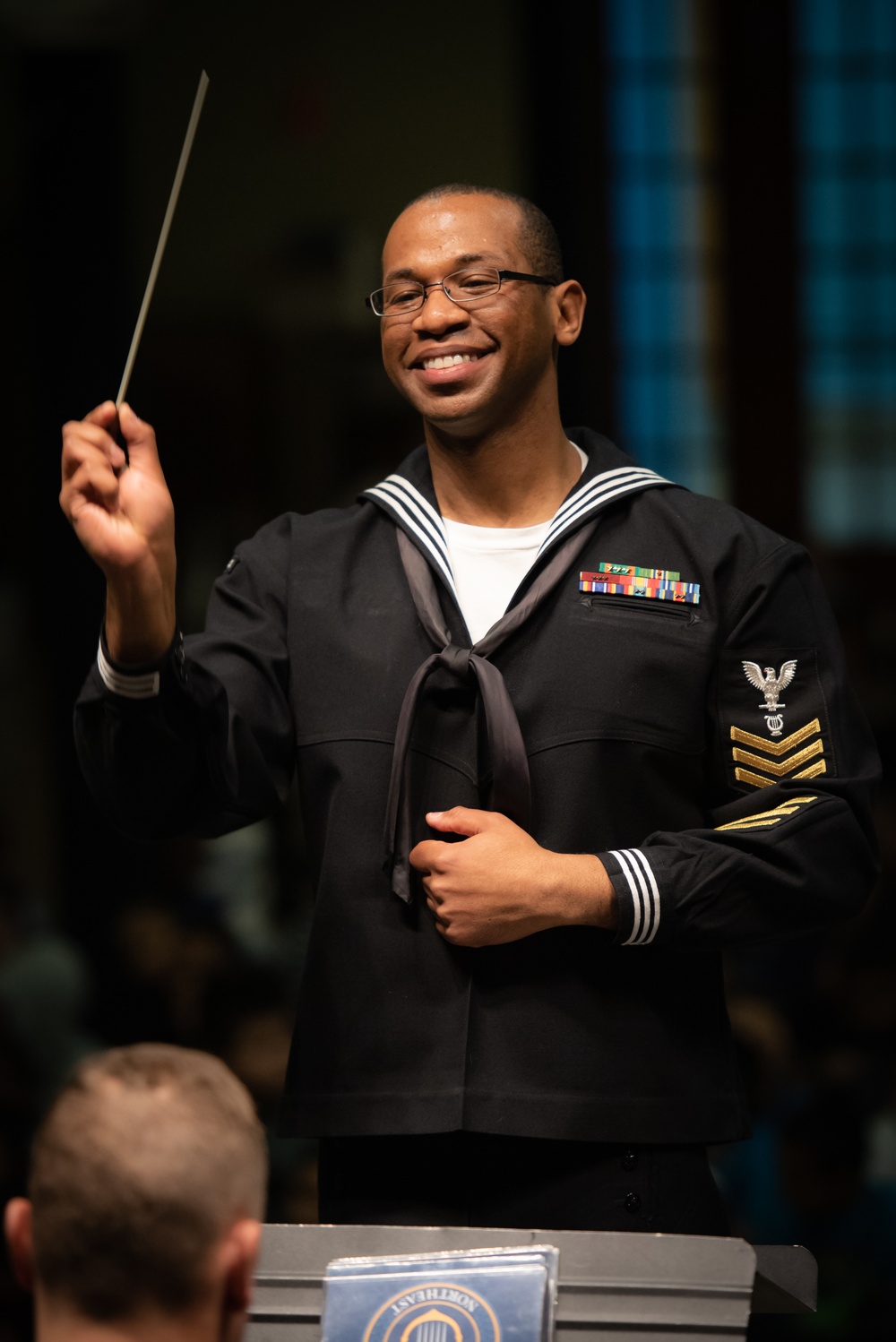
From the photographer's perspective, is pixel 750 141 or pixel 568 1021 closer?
pixel 568 1021

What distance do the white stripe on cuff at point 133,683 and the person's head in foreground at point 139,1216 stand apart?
55 cm

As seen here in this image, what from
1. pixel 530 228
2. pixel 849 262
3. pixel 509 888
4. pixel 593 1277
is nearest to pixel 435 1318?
pixel 593 1277

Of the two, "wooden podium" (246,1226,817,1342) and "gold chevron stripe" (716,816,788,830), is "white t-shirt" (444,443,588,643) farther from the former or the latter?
"wooden podium" (246,1226,817,1342)

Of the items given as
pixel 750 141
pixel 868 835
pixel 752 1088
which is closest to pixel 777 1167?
pixel 752 1088

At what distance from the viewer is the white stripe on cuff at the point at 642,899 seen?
1892mm

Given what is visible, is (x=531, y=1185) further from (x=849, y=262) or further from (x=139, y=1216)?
(x=849, y=262)

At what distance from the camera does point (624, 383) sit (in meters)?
5.85

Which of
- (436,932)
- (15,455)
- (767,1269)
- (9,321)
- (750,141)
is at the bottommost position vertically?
(767,1269)

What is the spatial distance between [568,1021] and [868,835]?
0.38m

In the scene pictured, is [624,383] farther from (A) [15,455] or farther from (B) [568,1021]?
(B) [568,1021]

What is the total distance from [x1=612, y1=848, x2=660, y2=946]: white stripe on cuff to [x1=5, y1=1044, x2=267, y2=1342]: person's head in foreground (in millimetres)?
599

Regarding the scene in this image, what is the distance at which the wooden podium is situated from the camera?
1690mm

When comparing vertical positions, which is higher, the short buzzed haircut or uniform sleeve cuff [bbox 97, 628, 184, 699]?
uniform sleeve cuff [bbox 97, 628, 184, 699]

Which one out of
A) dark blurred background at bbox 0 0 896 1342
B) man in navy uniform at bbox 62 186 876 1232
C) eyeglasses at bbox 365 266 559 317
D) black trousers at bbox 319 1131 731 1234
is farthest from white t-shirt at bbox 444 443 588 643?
dark blurred background at bbox 0 0 896 1342
